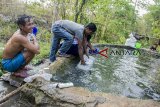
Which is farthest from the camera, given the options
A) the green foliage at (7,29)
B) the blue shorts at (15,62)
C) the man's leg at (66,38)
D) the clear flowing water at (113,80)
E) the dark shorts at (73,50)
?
the green foliage at (7,29)

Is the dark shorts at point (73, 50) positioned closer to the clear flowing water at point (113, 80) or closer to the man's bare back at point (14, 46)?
the clear flowing water at point (113, 80)

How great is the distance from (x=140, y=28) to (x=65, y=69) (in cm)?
2543

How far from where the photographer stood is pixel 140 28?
29.9 metres

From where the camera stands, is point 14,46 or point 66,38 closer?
point 14,46

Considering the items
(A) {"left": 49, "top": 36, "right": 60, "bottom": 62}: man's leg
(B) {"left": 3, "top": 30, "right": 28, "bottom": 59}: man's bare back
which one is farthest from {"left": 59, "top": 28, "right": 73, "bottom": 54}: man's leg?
(B) {"left": 3, "top": 30, "right": 28, "bottom": 59}: man's bare back

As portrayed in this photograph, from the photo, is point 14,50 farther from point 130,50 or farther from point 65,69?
point 130,50

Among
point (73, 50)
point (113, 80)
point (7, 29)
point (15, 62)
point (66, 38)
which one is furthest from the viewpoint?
point (7, 29)

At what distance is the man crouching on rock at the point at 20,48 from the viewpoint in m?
4.26

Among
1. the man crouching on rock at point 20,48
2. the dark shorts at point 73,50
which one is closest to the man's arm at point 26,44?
the man crouching on rock at point 20,48

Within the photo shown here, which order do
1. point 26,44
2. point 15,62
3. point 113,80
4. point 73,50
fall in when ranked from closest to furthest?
1. point 26,44
2. point 15,62
3. point 113,80
4. point 73,50

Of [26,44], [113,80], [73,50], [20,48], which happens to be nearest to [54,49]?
[73,50]

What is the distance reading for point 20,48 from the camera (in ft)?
14.4

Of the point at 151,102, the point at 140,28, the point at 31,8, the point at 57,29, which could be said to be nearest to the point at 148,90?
the point at 151,102

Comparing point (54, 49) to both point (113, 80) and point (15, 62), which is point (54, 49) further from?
point (15, 62)
